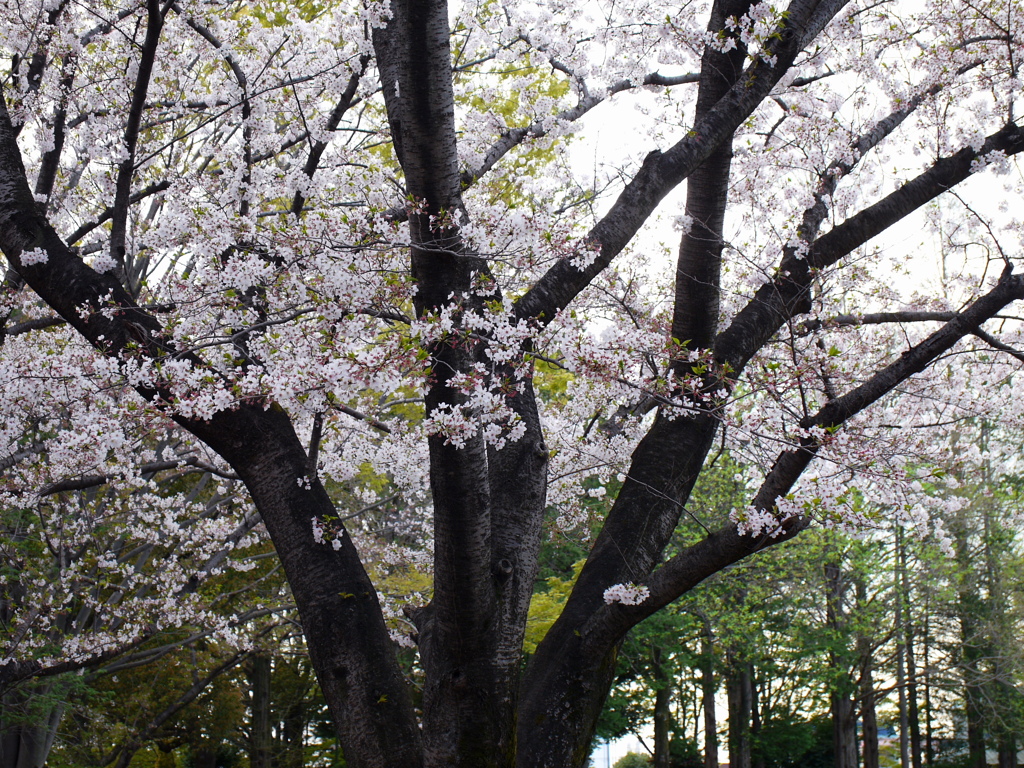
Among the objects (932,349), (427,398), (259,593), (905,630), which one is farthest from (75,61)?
(905,630)

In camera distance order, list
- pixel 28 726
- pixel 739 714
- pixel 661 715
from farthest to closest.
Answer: pixel 661 715 < pixel 739 714 < pixel 28 726

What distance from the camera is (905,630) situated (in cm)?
1856

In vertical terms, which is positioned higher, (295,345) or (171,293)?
(171,293)

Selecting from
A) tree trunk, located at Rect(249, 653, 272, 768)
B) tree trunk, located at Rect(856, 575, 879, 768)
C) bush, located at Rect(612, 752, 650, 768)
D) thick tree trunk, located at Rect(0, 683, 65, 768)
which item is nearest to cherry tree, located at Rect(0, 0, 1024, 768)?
Result: thick tree trunk, located at Rect(0, 683, 65, 768)

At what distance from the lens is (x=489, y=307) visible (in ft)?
12.4

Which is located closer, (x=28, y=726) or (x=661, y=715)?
(x=28, y=726)

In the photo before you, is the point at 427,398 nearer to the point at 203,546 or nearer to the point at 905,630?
the point at 203,546

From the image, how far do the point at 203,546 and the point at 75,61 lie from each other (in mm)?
7580

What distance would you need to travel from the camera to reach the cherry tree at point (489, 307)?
3574 millimetres

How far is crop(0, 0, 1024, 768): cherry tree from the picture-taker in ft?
11.7

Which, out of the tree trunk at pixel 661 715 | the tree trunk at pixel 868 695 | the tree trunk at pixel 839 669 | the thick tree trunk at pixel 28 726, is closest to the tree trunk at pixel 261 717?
the thick tree trunk at pixel 28 726

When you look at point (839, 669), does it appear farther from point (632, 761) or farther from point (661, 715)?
point (632, 761)

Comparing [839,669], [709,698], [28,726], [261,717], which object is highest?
[839,669]

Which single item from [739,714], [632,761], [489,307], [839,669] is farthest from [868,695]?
[489,307]
